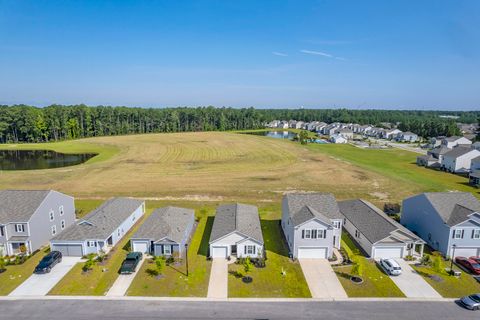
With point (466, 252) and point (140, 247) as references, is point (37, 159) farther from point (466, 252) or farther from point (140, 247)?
point (466, 252)

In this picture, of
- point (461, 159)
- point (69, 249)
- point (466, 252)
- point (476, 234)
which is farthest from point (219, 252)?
point (461, 159)

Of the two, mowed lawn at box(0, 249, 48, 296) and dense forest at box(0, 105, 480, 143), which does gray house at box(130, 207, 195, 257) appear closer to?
mowed lawn at box(0, 249, 48, 296)

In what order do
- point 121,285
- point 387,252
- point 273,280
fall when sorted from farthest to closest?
point 387,252, point 273,280, point 121,285

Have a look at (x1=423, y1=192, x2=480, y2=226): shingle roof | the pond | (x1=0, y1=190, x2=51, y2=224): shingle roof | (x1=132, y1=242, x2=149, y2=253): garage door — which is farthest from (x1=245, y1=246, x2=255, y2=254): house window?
the pond

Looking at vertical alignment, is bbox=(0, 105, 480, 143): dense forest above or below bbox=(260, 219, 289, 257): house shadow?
above

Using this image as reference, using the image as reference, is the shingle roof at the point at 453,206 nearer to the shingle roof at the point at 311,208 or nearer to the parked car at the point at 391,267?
the parked car at the point at 391,267

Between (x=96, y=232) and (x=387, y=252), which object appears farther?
(x=96, y=232)

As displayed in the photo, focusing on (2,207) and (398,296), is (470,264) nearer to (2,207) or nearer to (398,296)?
(398,296)
